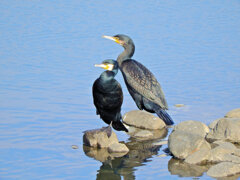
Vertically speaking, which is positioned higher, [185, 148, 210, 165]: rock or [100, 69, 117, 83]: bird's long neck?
[100, 69, 117, 83]: bird's long neck

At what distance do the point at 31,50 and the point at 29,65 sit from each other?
127 centimetres

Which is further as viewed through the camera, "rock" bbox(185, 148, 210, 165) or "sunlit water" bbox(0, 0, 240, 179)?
"sunlit water" bbox(0, 0, 240, 179)

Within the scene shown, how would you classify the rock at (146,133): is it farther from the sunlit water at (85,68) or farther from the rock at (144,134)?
the sunlit water at (85,68)

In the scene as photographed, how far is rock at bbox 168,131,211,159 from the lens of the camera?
8555 mm

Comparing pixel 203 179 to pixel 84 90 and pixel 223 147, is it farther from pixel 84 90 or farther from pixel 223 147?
pixel 84 90

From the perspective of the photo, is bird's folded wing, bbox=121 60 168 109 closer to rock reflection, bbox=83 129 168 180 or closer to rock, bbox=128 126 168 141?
rock, bbox=128 126 168 141

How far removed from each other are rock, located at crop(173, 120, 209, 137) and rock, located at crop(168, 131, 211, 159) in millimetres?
751

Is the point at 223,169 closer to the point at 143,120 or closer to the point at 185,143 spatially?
the point at 185,143

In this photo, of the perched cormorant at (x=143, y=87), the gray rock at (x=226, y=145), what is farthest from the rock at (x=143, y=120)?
the gray rock at (x=226, y=145)

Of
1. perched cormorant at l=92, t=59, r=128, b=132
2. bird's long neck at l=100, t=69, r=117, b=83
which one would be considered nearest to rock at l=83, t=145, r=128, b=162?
perched cormorant at l=92, t=59, r=128, b=132

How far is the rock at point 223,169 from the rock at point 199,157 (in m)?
0.34

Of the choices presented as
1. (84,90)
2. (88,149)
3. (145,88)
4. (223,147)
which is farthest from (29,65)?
(223,147)

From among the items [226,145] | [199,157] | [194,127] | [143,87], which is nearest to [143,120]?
[143,87]

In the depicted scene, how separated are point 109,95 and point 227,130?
1.81m
